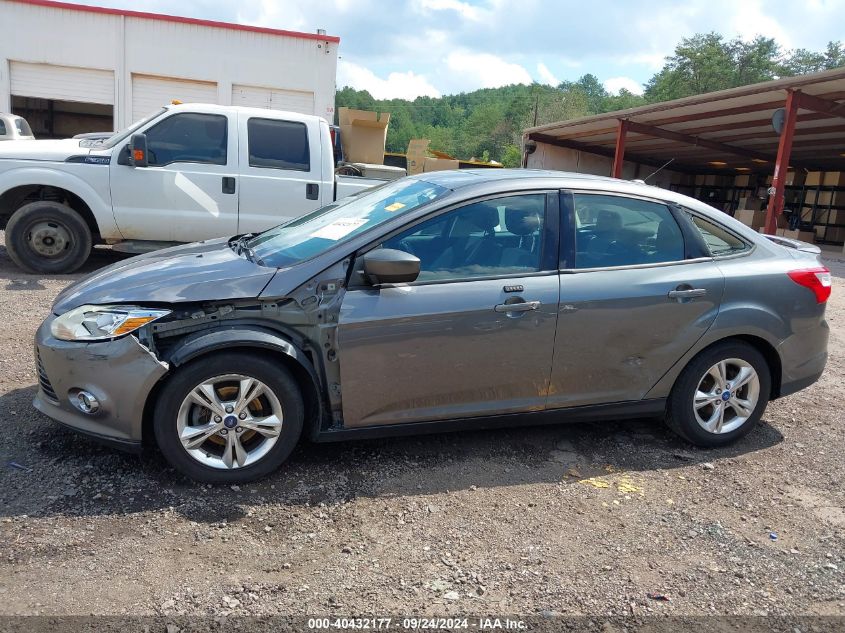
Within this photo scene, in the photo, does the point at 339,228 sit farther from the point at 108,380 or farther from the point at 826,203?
the point at 826,203

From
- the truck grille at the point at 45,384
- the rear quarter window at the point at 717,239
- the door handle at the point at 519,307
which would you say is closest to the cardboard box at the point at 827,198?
the rear quarter window at the point at 717,239

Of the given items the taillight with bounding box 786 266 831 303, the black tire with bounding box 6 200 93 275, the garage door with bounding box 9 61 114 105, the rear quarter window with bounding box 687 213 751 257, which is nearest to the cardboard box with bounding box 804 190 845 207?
the taillight with bounding box 786 266 831 303

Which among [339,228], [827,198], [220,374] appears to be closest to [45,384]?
[220,374]

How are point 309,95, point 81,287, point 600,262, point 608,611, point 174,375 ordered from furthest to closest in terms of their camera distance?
point 309,95, point 600,262, point 81,287, point 174,375, point 608,611

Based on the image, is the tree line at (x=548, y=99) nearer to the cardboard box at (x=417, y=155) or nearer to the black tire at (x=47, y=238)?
the cardboard box at (x=417, y=155)

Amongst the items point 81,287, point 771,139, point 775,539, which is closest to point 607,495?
point 775,539

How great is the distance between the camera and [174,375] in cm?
319

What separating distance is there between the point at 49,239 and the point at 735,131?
59.4 ft

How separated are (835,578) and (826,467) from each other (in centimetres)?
133

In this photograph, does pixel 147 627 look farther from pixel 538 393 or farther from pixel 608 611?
pixel 538 393

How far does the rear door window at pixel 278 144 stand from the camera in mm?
7875

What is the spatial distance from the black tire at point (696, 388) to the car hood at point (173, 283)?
8.45ft

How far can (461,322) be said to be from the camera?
11.4 ft

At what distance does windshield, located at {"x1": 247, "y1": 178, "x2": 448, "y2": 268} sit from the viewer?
11.9 ft
